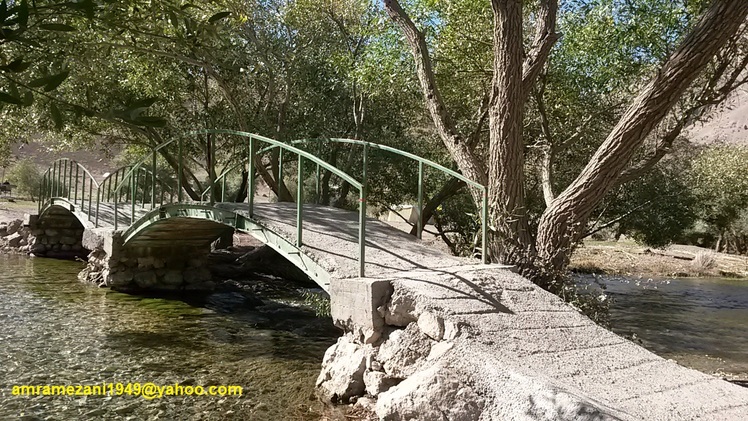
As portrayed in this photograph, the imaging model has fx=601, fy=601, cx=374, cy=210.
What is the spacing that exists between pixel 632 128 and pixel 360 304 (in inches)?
143

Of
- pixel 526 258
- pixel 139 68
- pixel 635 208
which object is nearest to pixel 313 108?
pixel 139 68

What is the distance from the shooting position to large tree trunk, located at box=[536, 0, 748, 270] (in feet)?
20.3

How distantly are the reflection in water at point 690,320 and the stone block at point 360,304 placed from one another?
3.63 metres

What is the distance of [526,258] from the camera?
Answer: 7.11 m

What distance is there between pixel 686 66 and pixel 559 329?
3.22 meters

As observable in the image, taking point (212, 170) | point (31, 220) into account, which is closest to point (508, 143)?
point (212, 170)

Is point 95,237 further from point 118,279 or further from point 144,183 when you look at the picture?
point 144,183

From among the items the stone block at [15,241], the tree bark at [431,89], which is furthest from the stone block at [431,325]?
the stone block at [15,241]

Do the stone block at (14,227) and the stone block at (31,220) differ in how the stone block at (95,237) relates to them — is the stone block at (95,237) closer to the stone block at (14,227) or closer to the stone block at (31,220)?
the stone block at (31,220)

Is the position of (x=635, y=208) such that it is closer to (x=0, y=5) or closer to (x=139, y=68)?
(x=139, y=68)

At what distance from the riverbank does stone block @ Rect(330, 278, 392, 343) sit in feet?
57.3

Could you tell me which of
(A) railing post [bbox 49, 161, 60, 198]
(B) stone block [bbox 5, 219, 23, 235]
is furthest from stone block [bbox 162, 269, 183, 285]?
(B) stone block [bbox 5, 219, 23, 235]

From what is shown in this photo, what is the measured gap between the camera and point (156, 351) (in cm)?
823

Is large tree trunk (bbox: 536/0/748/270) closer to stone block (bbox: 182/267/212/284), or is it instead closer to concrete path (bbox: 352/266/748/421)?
concrete path (bbox: 352/266/748/421)
